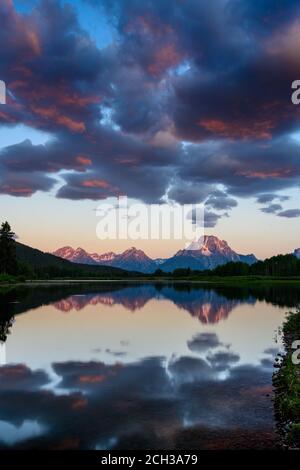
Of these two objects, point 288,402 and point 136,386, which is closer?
point 288,402

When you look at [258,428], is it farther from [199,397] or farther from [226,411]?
[199,397]

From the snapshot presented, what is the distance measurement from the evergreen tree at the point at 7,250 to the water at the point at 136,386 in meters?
127

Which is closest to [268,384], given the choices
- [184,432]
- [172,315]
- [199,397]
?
[199,397]

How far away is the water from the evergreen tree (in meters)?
127

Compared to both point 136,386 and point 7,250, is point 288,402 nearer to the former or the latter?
point 136,386

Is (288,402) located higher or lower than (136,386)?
higher

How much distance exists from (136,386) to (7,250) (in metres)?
156

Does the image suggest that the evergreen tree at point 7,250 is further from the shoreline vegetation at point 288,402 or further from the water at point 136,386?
the shoreline vegetation at point 288,402

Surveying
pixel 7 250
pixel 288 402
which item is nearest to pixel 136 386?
pixel 288 402

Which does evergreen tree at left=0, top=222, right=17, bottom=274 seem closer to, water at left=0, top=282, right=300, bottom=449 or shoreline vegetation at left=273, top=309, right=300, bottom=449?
water at left=0, top=282, right=300, bottom=449

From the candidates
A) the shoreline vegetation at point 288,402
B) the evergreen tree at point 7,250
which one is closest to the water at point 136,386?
the shoreline vegetation at point 288,402

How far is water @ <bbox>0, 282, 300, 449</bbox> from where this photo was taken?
54.4 ft

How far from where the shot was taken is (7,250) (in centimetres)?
16938
